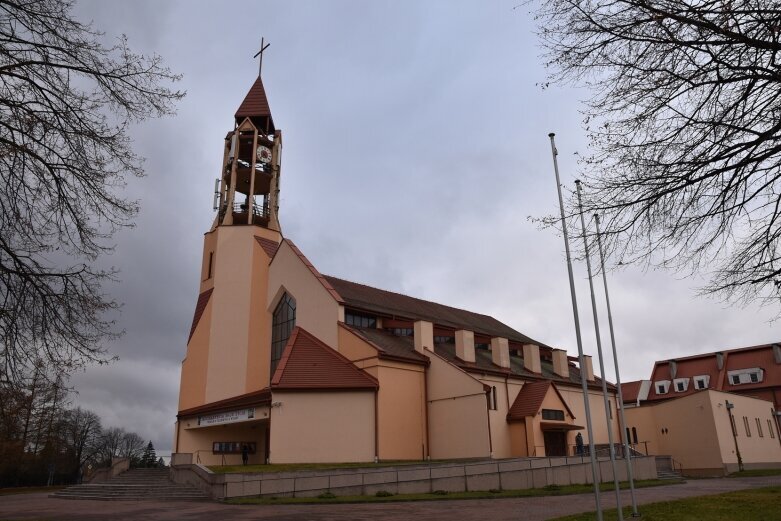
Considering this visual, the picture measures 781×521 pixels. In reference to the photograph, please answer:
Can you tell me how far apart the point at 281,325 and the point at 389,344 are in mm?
7439

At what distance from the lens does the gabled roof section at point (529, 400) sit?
32.1m

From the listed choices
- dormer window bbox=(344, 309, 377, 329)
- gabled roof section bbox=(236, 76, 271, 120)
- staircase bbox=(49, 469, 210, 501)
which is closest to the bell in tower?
gabled roof section bbox=(236, 76, 271, 120)

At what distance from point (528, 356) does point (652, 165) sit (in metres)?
31.9

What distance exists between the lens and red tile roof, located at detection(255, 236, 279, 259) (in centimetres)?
3766

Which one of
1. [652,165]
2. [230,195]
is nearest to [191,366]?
[230,195]

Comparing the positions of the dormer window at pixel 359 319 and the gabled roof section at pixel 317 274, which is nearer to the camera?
the gabled roof section at pixel 317 274

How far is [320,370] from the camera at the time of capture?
2852cm

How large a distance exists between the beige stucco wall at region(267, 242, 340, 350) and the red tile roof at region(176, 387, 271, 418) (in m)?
4.66

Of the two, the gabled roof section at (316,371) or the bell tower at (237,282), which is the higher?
the bell tower at (237,282)

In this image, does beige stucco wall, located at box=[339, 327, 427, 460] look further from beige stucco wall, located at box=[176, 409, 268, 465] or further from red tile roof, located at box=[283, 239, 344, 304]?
beige stucco wall, located at box=[176, 409, 268, 465]

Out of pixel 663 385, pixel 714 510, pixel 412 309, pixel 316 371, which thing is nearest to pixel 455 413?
pixel 316 371

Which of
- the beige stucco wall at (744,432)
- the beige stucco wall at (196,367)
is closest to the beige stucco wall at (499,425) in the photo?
the beige stucco wall at (744,432)

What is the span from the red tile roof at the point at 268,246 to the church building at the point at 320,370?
0.34ft

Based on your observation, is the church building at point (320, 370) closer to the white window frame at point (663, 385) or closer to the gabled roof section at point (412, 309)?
the gabled roof section at point (412, 309)
